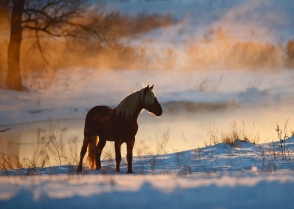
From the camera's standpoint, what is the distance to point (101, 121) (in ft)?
27.5

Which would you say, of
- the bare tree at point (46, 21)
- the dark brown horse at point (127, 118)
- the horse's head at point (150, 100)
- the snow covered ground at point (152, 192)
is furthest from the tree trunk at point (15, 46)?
the snow covered ground at point (152, 192)

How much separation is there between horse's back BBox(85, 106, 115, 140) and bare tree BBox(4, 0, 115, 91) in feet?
39.5

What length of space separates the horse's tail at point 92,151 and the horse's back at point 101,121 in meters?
0.14

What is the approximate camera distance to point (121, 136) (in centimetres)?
806

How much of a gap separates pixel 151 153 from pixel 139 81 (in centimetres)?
1128

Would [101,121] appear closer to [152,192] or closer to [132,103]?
[132,103]

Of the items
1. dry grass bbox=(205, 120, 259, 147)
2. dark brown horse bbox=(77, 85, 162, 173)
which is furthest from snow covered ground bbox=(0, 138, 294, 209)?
dry grass bbox=(205, 120, 259, 147)

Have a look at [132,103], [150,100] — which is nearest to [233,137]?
[150,100]

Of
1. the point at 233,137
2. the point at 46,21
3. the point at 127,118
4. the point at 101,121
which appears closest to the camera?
the point at 127,118

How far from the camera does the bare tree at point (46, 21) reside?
67.1 ft

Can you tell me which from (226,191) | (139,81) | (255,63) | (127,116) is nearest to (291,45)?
(255,63)

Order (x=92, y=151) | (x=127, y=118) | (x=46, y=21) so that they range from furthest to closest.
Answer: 1. (x=46, y=21)
2. (x=92, y=151)
3. (x=127, y=118)

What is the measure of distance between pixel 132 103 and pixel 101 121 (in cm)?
57

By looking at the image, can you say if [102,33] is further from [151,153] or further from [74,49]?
[151,153]
